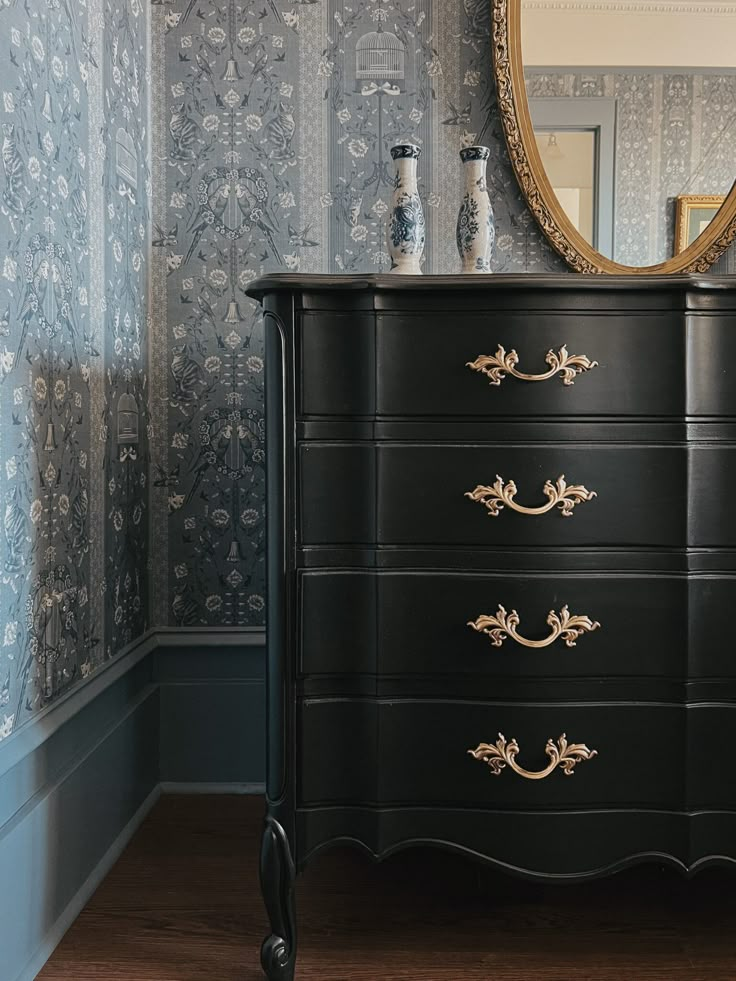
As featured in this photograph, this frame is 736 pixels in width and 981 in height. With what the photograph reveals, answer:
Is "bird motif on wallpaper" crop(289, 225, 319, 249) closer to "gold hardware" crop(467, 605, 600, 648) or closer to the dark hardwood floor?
"gold hardware" crop(467, 605, 600, 648)

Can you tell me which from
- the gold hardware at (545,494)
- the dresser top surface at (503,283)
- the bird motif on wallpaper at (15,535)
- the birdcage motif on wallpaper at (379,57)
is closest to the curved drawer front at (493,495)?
the gold hardware at (545,494)

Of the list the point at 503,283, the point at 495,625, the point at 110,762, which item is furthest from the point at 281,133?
the point at 110,762

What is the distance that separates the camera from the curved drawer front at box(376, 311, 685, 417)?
1277 millimetres

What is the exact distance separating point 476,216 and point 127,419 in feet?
2.83

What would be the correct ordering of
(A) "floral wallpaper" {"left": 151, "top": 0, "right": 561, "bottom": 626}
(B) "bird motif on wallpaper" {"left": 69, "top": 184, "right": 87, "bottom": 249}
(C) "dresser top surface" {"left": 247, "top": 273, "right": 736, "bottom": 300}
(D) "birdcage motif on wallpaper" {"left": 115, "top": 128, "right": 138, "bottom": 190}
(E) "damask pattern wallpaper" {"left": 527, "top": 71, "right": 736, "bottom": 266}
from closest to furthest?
(C) "dresser top surface" {"left": 247, "top": 273, "right": 736, "bottom": 300}
(B) "bird motif on wallpaper" {"left": 69, "top": 184, "right": 87, "bottom": 249}
(D) "birdcage motif on wallpaper" {"left": 115, "top": 128, "right": 138, "bottom": 190}
(E) "damask pattern wallpaper" {"left": 527, "top": 71, "right": 736, "bottom": 266}
(A) "floral wallpaper" {"left": 151, "top": 0, "right": 561, "bottom": 626}

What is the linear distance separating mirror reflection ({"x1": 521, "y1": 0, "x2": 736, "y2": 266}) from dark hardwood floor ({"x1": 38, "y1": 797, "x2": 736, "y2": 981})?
1.35 metres

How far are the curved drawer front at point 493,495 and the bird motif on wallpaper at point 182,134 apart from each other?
107 cm

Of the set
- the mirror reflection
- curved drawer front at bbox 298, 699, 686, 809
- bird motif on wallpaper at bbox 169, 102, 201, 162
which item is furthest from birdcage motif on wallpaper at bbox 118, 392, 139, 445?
the mirror reflection

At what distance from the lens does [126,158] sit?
184 centimetres

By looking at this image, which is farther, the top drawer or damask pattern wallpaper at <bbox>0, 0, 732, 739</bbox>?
damask pattern wallpaper at <bbox>0, 0, 732, 739</bbox>

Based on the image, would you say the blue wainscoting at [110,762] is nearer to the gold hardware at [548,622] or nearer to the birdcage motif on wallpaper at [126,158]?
the gold hardware at [548,622]

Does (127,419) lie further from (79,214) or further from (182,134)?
(182,134)

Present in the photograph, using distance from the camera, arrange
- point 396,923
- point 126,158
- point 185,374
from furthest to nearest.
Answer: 1. point 185,374
2. point 126,158
3. point 396,923

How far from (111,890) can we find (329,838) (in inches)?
22.4
